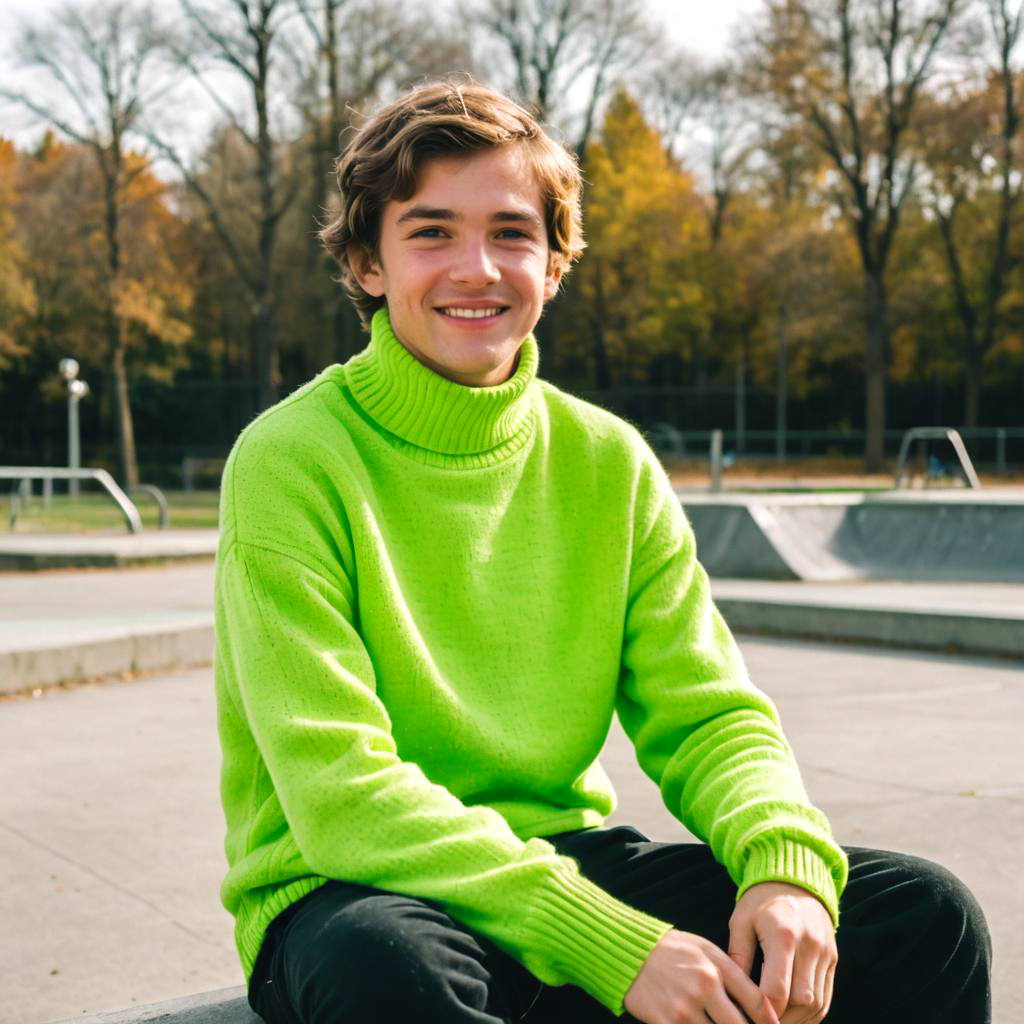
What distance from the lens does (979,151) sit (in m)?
33.6

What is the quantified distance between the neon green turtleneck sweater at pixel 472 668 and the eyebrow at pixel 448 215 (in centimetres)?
18

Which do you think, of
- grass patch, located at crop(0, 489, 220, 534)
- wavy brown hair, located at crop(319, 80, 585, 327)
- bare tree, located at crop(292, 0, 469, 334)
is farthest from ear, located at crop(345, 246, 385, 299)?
bare tree, located at crop(292, 0, 469, 334)

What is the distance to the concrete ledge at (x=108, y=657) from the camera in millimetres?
6340

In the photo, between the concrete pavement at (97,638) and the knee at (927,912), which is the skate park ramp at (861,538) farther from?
the knee at (927,912)

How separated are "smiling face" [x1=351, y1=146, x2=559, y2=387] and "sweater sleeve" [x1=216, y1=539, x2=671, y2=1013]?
1.47ft

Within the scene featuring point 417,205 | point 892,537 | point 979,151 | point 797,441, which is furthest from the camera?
point 797,441

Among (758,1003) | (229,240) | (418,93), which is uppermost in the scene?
(229,240)

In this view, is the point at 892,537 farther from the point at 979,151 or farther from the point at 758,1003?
the point at 979,151

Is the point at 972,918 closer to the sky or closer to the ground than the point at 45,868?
closer to the sky

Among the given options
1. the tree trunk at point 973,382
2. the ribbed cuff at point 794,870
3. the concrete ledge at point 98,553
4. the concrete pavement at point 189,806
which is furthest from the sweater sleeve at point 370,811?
the tree trunk at point 973,382

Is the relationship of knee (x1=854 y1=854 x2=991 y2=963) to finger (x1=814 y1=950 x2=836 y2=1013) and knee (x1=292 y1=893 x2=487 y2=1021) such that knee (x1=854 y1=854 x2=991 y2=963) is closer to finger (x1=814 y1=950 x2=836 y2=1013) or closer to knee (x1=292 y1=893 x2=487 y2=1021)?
finger (x1=814 y1=950 x2=836 y2=1013)

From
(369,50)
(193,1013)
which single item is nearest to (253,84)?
(369,50)

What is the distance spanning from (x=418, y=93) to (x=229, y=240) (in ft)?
95.5

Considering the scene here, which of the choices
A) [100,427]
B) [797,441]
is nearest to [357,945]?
[797,441]
